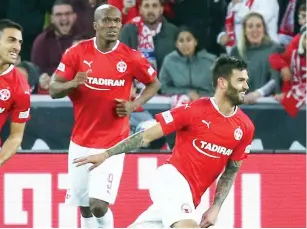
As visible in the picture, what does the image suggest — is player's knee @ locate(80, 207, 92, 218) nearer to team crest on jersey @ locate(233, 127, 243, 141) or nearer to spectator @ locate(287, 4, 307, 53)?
team crest on jersey @ locate(233, 127, 243, 141)

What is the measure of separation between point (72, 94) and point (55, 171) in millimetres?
1178

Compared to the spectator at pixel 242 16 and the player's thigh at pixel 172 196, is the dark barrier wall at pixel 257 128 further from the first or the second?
the player's thigh at pixel 172 196

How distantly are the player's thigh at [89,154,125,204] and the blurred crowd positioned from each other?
214 centimetres

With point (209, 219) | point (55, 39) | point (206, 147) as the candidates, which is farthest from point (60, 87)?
point (55, 39)

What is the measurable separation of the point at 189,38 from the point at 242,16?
2.30 ft

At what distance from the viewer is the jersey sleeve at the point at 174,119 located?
7.75m

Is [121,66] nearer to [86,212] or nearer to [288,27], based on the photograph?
[86,212]

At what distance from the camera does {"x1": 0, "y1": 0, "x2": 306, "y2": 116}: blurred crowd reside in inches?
434

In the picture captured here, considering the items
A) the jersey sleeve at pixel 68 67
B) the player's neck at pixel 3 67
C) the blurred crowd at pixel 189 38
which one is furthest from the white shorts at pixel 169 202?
the blurred crowd at pixel 189 38

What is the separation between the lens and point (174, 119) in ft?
25.5

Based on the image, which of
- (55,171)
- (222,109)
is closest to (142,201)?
(55,171)

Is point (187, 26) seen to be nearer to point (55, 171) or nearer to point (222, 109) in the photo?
point (55, 171)

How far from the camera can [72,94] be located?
8.79 meters

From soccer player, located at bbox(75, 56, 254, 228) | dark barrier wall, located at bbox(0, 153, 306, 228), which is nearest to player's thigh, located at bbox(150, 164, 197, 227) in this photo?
soccer player, located at bbox(75, 56, 254, 228)
